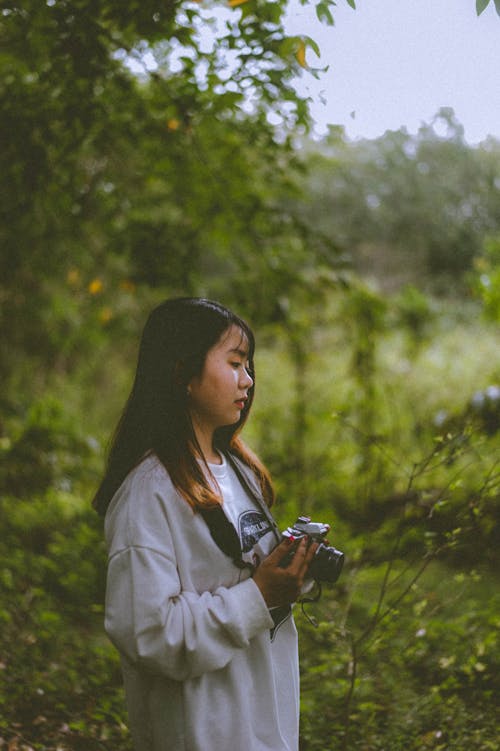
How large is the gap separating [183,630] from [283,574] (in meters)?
0.24

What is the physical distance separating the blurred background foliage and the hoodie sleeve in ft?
2.76

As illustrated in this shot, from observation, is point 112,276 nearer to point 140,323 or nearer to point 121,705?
point 140,323

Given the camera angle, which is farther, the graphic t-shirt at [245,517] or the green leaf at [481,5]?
the green leaf at [481,5]

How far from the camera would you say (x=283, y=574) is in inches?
57.2

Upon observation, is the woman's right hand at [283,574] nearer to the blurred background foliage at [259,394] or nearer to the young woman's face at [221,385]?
the young woman's face at [221,385]

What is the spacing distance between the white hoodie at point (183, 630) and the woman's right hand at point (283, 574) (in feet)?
0.09

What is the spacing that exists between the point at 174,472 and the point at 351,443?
20.5 feet

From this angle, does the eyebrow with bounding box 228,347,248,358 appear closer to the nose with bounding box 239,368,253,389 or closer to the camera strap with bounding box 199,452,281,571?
the nose with bounding box 239,368,253,389

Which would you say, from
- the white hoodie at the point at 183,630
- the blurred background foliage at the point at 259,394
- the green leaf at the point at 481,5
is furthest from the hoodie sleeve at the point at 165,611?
the green leaf at the point at 481,5

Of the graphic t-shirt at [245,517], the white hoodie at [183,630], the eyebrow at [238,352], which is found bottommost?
the white hoodie at [183,630]

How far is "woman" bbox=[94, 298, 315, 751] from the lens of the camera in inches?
53.7

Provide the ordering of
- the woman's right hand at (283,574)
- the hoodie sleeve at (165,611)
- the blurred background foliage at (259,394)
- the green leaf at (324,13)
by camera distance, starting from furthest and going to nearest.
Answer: the blurred background foliage at (259,394)
the green leaf at (324,13)
the woman's right hand at (283,574)
the hoodie sleeve at (165,611)

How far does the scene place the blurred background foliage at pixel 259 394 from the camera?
2643 mm

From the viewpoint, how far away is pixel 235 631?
1392 mm
